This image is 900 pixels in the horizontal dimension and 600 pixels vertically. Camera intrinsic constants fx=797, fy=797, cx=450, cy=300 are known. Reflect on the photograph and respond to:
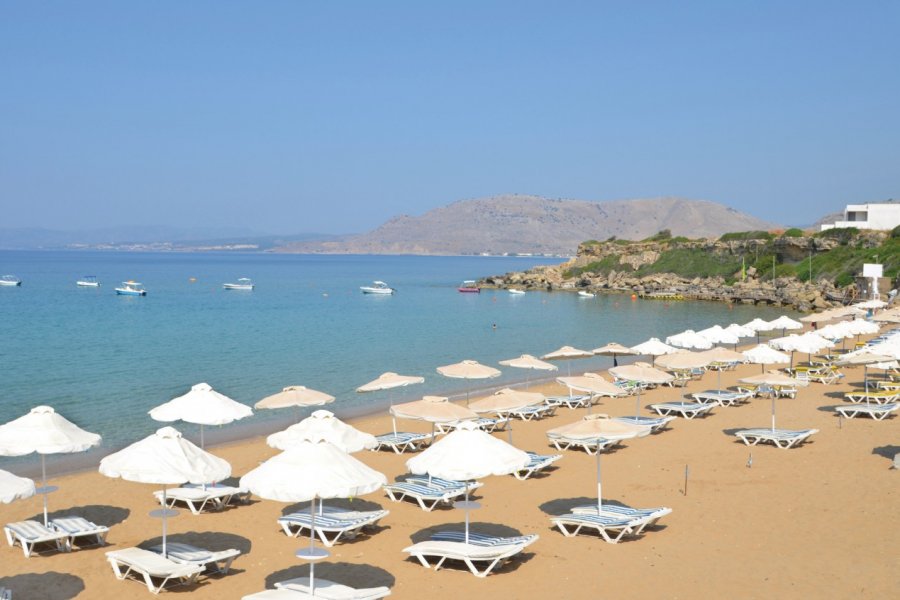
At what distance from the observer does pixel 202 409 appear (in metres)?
14.1

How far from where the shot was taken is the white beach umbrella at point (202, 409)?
45.6 ft

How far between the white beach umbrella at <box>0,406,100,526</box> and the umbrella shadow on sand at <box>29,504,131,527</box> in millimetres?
1198

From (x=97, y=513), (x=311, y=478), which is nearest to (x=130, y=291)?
(x=97, y=513)

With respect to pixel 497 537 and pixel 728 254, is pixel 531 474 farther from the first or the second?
pixel 728 254

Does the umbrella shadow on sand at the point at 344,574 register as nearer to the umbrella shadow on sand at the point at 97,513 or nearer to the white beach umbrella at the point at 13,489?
the white beach umbrella at the point at 13,489

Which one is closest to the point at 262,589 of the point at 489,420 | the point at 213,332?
the point at 489,420

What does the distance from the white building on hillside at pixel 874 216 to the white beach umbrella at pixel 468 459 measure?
2958 inches

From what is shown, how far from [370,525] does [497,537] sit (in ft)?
6.81

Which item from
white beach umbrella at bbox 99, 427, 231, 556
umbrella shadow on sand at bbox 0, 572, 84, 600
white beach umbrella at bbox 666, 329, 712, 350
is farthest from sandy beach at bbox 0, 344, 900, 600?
white beach umbrella at bbox 666, 329, 712, 350

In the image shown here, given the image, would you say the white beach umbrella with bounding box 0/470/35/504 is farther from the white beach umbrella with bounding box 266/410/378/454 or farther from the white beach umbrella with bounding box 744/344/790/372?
the white beach umbrella with bounding box 744/344/790/372

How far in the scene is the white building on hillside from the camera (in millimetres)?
76188

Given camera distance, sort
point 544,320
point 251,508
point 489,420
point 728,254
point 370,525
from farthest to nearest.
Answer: point 728,254
point 544,320
point 489,420
point 251,508
point 370,525

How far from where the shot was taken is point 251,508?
13367 millimetres

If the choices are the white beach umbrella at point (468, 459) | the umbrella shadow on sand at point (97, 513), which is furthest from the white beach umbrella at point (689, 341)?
the umbrella shadow on sand at point (97, 513)
